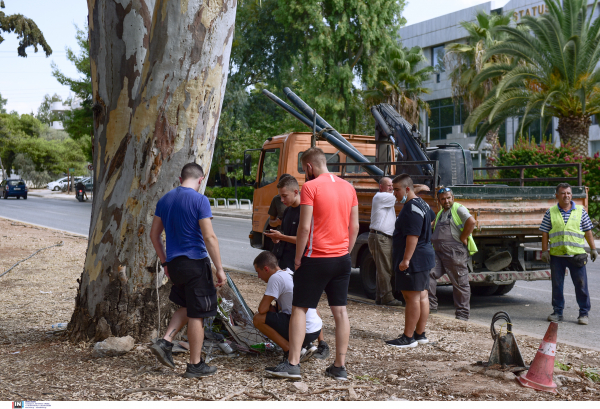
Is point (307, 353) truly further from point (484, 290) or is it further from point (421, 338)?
point (484, 290)

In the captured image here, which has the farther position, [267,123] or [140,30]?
[267,123]

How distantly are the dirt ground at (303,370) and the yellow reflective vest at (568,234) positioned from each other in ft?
5.14

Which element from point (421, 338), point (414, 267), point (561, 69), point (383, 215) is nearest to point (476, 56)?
point (561, 69)

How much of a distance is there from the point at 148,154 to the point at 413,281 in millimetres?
2728

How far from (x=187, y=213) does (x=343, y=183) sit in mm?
1218

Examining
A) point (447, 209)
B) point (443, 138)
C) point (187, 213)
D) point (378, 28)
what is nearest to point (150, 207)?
point (187, 213)

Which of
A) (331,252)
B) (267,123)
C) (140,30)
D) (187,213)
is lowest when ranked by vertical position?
(331,252)

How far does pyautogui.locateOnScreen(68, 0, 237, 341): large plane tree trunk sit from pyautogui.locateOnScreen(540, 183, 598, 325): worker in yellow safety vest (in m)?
4.53

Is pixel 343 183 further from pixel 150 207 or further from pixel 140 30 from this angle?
pixel 140 30

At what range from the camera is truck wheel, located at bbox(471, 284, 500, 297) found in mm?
8930

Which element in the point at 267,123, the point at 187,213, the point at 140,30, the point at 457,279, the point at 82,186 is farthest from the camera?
the point at 82,186

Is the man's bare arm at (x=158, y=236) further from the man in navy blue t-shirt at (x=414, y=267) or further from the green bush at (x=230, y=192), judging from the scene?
the green bush at (x=230, y=192)

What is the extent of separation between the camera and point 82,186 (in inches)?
1613

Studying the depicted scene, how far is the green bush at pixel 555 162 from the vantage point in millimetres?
17297
